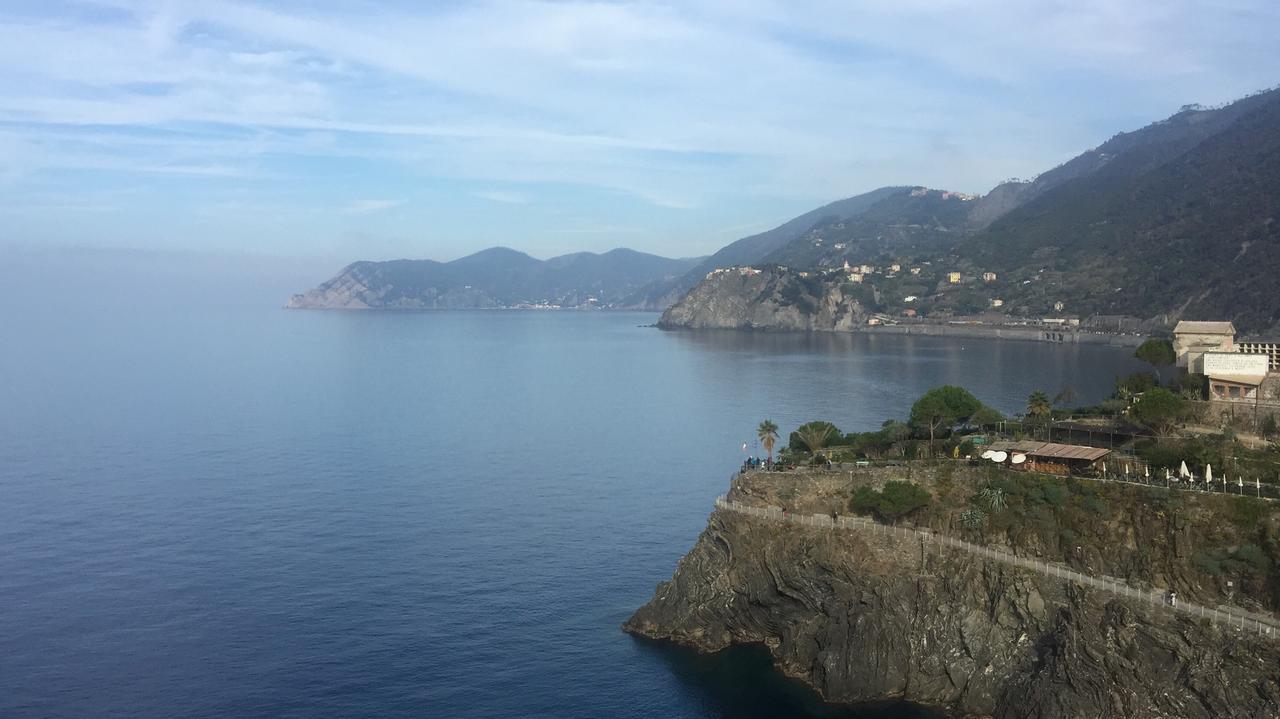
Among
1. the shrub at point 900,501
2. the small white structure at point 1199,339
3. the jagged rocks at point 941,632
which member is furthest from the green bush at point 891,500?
the small white structure at point 1199,339

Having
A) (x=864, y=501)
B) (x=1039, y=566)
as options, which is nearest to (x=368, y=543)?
(x=864, y=501)

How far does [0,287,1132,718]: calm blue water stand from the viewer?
40.4 m

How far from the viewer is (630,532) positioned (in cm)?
5975

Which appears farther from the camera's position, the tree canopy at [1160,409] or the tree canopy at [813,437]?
the tree canopy at [813,437]

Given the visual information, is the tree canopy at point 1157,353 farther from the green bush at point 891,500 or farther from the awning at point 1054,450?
the green bush at point 891,500

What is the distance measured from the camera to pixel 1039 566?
129 feet

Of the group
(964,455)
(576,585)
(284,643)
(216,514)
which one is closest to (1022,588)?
(964,455)

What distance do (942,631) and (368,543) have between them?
31.8 meters

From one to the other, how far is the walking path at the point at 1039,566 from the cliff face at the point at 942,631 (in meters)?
0.32

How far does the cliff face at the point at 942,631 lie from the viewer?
3322 centimetres

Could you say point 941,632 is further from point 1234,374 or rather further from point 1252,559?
point 1234,374

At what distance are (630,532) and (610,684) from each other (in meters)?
19.0

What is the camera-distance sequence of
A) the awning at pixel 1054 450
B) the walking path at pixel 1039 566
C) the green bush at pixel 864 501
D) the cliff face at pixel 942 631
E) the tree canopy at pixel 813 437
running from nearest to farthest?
the cliff face at pixel 942 631 < the walking path at pixel 1039 566 < the green bush at pixel 864 501 < the awning at pixel 1054 450 < the tree canopy at pixel 813 437

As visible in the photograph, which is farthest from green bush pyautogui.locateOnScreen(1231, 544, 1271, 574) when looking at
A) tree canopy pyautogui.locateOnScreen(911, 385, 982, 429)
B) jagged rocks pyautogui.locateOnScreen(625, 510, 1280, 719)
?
tree canopy pyautogui.locateOnScreen(911, 385, 982, 429)
